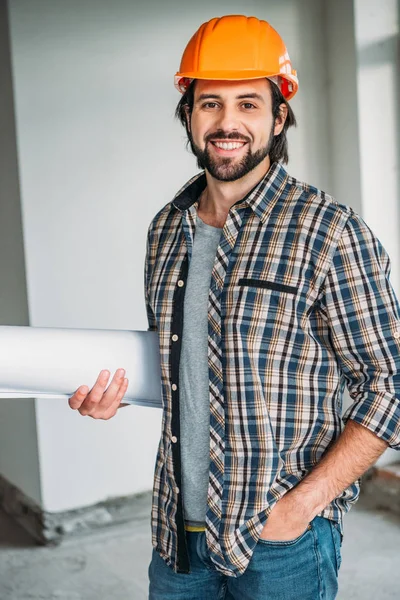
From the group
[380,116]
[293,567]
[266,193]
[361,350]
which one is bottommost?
[293,567]

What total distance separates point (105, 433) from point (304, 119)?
2.00m

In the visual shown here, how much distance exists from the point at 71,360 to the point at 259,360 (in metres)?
0.46

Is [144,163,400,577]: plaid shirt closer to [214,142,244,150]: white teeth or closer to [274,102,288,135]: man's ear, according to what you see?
[214,142,244,150]: white teeth

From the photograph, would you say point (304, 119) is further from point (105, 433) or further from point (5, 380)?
point (5, 380)

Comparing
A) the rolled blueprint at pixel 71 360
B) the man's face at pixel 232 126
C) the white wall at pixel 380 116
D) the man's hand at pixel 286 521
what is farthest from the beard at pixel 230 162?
the white wall at pixel 380 116

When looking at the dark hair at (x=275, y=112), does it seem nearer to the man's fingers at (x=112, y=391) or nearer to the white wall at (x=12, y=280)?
the man's fingers at (x=112, y=391)

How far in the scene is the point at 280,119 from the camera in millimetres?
1849

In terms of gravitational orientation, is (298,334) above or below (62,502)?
above

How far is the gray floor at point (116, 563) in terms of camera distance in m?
3.36

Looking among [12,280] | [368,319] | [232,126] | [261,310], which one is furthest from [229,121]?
[12,280]

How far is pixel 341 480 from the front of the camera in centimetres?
157

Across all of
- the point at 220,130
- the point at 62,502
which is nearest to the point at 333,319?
the point at 220,130

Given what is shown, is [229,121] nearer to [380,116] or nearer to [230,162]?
[230,162]

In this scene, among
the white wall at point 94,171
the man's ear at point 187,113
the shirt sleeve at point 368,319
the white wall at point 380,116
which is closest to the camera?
the shirt sleeve at point 368,319
